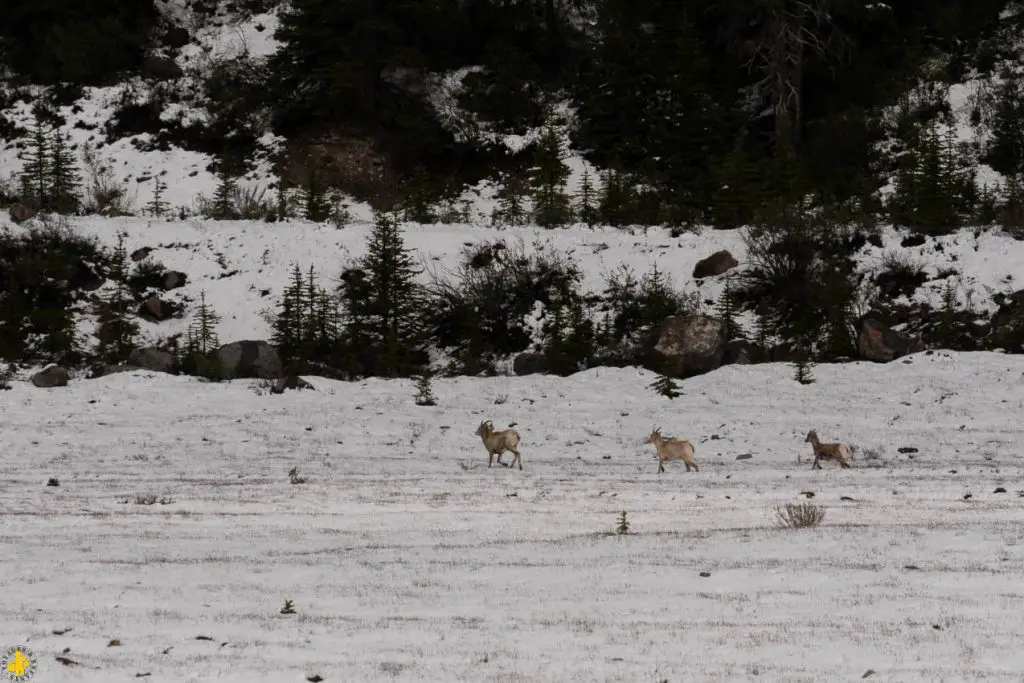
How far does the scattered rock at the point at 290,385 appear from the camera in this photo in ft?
78.4

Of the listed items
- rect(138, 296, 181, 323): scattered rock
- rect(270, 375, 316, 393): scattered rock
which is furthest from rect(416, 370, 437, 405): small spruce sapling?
rect(138, 296, 181, 323): scattered rock

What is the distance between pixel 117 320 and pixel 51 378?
14.8ft

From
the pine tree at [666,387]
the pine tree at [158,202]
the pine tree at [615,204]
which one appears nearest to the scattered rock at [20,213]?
the pine tree at [158,202]

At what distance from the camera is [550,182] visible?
3594 centimetres

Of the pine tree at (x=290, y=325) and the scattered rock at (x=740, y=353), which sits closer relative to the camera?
the scattered rock at (x=740, y=353)

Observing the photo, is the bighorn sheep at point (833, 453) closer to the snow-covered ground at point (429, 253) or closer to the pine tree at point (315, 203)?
the snow-covered ground at point (429, 253)

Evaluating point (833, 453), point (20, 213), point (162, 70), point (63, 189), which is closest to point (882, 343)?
point (833, 453)

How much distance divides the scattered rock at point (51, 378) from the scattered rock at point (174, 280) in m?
6.02

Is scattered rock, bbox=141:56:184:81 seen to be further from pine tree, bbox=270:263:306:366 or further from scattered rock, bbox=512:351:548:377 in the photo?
scattered rock, bbox=512:351:548:377

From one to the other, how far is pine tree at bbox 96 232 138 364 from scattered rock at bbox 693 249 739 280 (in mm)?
14058

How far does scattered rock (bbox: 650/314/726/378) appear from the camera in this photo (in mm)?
24922

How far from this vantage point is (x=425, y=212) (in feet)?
112

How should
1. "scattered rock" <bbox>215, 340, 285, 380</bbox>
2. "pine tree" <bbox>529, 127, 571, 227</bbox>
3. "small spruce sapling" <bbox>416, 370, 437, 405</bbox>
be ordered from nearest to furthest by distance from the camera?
1. "small spruce sapling" <bbox>416, 370, 437, 405</bbox>
2. "scattered rock" <bbox>215, 340, 285, 380</bbox>
3. "pine tree" <bbox>529, 127, 571, 227</bbox>

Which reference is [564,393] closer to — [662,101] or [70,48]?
[662,101]
